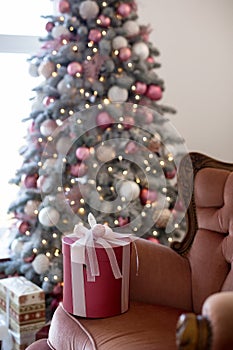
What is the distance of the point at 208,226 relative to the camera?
238 centimetres

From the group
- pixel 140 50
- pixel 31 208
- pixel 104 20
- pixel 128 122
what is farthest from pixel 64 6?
pixel 31 208

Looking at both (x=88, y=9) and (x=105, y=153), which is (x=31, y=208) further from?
(x=88, y=9)

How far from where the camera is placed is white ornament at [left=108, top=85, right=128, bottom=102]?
307 cm

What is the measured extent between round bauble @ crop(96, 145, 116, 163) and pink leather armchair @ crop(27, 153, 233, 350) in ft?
2.26

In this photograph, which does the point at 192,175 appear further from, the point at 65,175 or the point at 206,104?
the point at 206,104

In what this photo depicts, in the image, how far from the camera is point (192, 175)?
96.2 inches

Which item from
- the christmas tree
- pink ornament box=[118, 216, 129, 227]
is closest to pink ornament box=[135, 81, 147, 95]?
the christmas tree

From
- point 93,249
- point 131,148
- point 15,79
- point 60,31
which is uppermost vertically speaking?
point 60,31

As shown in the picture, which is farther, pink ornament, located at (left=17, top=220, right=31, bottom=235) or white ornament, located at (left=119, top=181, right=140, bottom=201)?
pink ornament, located at (left=17, top=220, right=31, bottom=235)

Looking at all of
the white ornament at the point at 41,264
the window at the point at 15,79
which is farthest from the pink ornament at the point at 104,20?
the white ornament at the point at 41,264

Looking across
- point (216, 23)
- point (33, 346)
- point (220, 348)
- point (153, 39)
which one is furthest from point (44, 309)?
point (216, 23)

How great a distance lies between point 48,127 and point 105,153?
1.15 ft

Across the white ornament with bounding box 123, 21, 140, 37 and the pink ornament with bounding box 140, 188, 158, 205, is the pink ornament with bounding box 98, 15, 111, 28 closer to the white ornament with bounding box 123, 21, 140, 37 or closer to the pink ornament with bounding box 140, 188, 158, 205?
the white ornament with bounding box 123, 21, 140, 37

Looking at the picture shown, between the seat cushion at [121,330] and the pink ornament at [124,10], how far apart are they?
165cm
